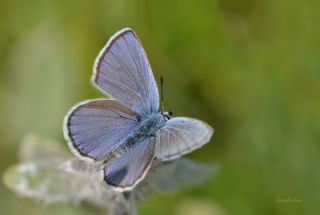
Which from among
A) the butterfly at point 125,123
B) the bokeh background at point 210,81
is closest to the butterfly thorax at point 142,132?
the butterfly at point 125,123

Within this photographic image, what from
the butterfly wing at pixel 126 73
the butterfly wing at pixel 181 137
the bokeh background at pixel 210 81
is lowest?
the bokeh background at pixel 210 81

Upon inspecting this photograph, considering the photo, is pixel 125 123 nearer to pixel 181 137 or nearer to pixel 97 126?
pixel 97 126

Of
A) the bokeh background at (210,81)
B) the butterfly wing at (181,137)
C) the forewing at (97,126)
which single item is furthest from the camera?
the bokeh background at (210,81)

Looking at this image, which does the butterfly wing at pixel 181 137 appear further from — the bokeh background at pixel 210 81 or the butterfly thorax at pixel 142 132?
the bokeh background at pixel 210 81

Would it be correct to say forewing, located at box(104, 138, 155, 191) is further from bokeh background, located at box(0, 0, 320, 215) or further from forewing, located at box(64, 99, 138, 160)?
bokeh background, located at box(0, 0, 320, 215)

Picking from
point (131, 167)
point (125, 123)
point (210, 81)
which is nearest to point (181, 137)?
point (131, 167)

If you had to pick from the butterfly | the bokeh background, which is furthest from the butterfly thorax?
the bokeh background

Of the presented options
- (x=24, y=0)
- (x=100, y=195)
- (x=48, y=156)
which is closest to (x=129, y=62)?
(x=100, y=195)
